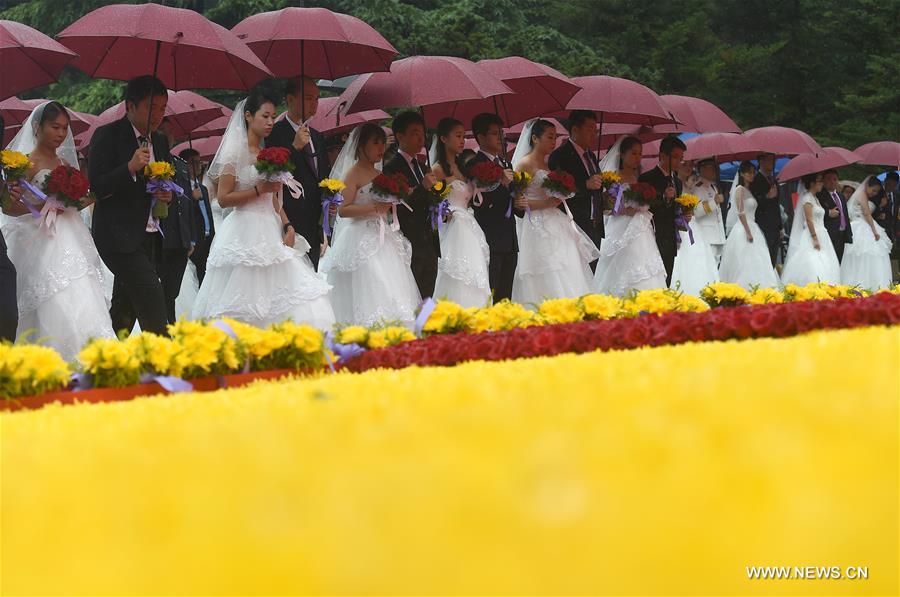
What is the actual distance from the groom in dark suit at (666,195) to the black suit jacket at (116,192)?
20.0 feet

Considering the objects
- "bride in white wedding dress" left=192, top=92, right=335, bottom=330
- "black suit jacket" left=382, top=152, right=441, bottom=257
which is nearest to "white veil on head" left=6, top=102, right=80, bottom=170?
"bride in white wedding dress" left=192, top=92, right=335, bottom=330

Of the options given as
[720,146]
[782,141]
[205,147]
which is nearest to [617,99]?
[720,146]

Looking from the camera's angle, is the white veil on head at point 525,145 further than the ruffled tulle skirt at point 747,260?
No

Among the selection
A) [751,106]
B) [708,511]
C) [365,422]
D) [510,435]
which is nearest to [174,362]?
[365,422]

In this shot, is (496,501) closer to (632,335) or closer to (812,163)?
(632,335)

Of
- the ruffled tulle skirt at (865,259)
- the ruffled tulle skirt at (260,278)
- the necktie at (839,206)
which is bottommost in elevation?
the ruffled tulle skirt at (865,259)

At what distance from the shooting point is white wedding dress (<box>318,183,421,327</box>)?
10852 millimetres

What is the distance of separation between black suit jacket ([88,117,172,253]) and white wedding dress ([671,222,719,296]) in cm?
1020

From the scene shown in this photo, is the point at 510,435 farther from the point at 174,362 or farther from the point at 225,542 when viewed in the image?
the point at 174,362

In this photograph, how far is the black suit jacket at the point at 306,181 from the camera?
10.3 m

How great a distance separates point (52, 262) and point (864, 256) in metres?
15.6

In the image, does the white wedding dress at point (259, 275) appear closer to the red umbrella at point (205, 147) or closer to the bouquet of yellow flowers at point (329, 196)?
the bouquet of yellow flowers at point (329, 196)

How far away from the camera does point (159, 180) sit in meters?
9.18

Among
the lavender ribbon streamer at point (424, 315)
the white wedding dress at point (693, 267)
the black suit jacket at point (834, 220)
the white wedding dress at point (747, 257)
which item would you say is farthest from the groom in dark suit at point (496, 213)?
the black suit jacket at point (834, 220)
